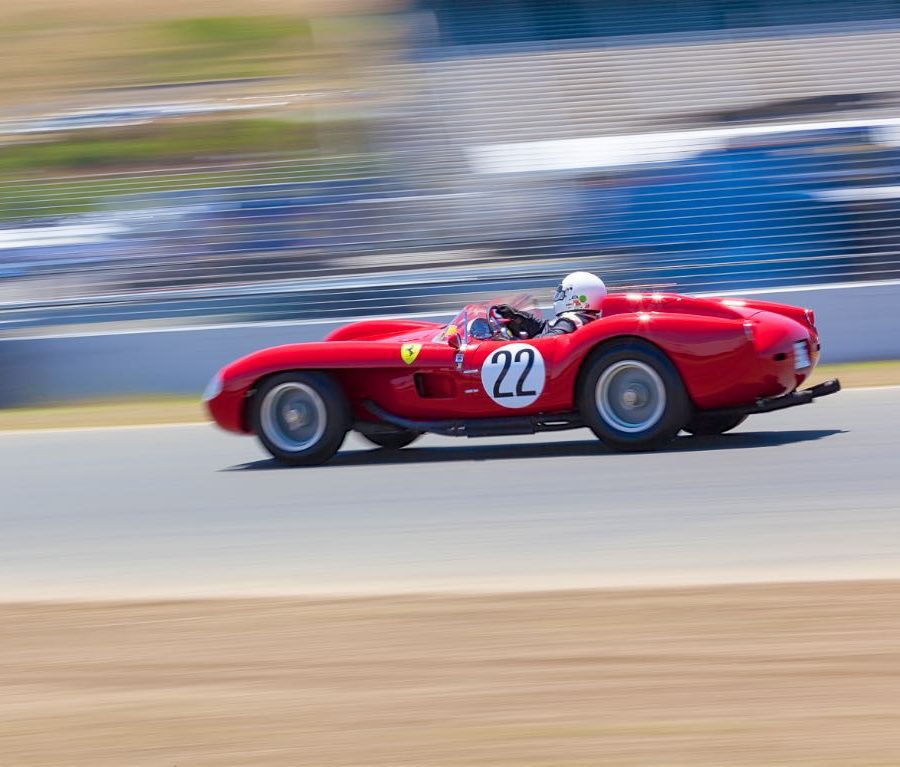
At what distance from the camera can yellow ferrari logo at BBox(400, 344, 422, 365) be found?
7766 mm

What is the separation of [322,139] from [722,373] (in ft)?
42.8

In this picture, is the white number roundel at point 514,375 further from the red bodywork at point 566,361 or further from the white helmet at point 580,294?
the white helmet at point 580,294

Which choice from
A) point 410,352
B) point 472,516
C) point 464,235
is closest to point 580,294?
point 410,352

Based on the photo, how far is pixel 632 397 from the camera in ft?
24.3

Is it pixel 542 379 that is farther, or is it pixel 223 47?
pixel 223 47

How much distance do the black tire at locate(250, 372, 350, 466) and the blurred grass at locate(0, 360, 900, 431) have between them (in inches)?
108

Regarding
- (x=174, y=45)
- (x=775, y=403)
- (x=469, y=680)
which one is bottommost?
(x=469, y=680)

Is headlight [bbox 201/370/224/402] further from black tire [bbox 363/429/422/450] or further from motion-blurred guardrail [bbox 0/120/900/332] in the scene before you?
motion-blurred guardrail [bbox 0/120/900/332]

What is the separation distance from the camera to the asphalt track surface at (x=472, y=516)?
17.4 ft

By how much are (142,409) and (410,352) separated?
503 centimetres

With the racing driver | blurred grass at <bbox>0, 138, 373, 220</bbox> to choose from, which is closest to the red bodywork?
the racing driver

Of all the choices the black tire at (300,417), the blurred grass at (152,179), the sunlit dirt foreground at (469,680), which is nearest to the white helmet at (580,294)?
the black tire at (300,417)

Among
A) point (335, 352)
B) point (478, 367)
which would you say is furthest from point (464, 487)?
point (335, 352)

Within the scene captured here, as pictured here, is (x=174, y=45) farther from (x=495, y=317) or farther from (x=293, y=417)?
(x=495, y=317)
